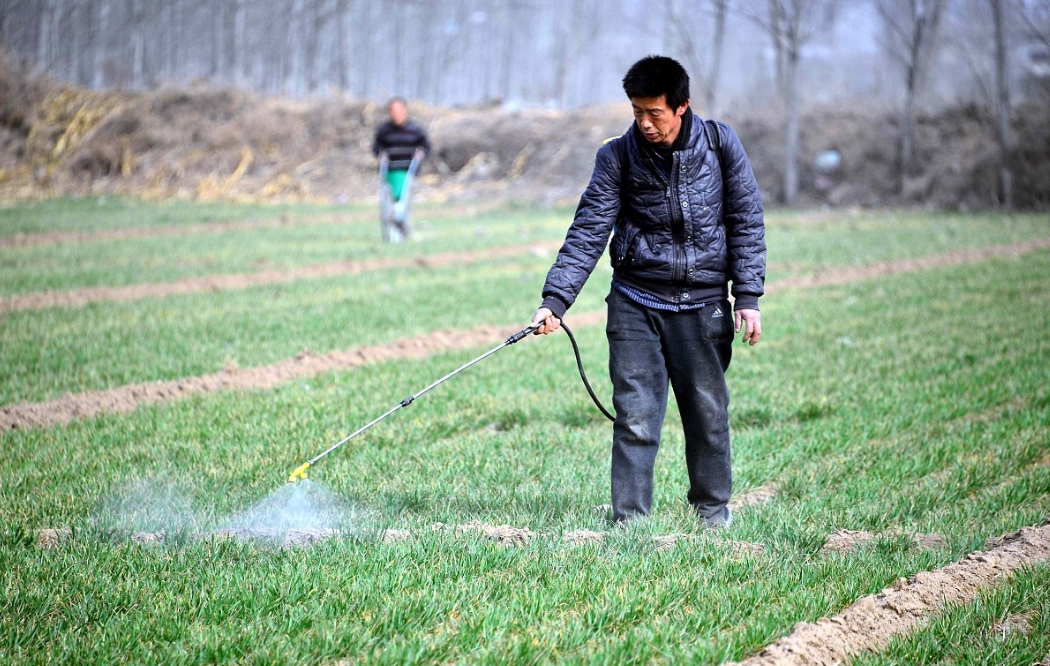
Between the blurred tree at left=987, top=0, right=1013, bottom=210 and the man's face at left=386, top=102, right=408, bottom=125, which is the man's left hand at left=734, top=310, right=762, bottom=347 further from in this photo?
the blurred tree at left=987, top=0, right=1013, bottom=210

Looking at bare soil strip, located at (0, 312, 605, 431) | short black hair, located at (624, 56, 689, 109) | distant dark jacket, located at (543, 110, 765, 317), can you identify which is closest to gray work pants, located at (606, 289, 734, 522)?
distant dark jacket, located at (543, 110, 765, 317)

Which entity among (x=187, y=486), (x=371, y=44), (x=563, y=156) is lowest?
(x=187, y=486)

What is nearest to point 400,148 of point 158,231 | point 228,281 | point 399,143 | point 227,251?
point 399,143

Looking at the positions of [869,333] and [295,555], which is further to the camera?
[869,333]

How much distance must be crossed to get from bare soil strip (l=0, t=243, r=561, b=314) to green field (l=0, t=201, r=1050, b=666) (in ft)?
1.93

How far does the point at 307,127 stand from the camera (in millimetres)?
37125

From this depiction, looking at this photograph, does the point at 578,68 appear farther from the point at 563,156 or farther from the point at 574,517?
the point at 574,517

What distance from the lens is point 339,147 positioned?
119 feet

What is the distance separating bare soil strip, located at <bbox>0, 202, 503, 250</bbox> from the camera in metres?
17.0

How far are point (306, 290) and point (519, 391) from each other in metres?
5.45

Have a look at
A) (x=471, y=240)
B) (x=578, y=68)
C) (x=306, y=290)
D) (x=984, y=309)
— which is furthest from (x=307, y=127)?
(x=578, y=68)

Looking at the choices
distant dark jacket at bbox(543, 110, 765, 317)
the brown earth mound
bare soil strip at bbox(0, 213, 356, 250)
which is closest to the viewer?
distant dark jacket at bbox(543, 110, 765, 317)

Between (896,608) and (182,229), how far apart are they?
18327 millimetres

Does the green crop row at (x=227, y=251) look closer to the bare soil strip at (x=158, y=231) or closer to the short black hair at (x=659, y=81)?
the bare soil strip at (x=158, y=231)
